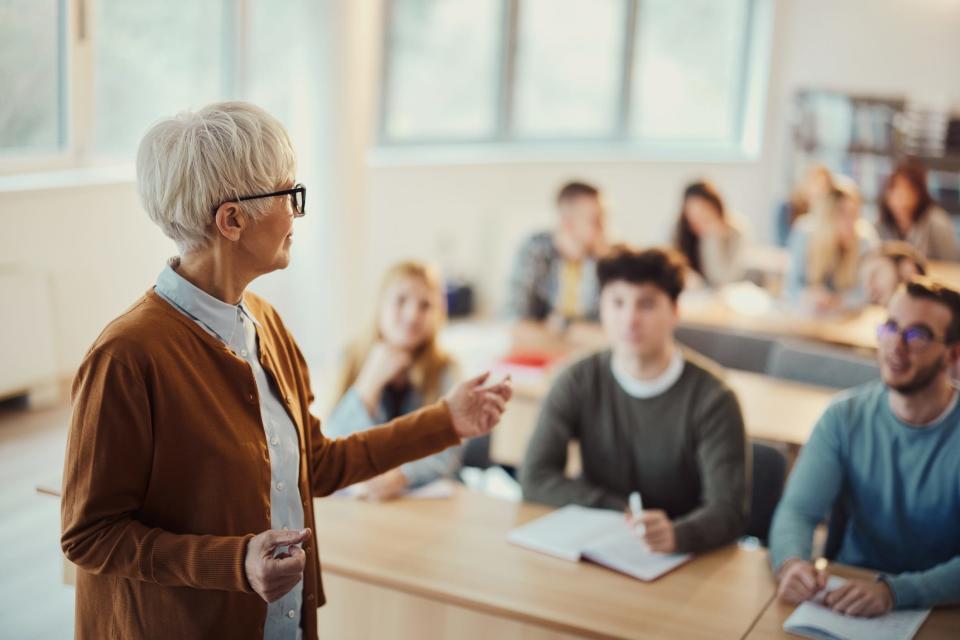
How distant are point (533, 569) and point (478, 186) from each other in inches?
225

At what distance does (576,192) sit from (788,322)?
1175mm

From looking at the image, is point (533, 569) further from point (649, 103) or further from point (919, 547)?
point (649, 103)

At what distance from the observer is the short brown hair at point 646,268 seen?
9.63 ft

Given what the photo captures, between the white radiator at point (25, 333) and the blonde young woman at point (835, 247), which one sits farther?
the blonde young woman at point (835, 247)

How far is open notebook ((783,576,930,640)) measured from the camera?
2.11 meters

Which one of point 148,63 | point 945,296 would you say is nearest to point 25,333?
point 148,63

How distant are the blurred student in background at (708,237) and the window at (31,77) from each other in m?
3.51

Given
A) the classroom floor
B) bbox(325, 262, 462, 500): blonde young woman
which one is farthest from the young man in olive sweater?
the classroom floor

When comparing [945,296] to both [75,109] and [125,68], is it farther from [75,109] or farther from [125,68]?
[125,68]

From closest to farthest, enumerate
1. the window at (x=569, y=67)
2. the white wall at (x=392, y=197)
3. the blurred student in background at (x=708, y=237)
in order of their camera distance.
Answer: the white wall at (x=392, y=197) → the blurred student in background at (x=708, y=237) → the window at (x=569, y=67)

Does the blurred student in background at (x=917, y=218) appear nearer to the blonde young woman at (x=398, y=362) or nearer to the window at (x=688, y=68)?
the window at (x=688, y=68)

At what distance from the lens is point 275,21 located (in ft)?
21.2

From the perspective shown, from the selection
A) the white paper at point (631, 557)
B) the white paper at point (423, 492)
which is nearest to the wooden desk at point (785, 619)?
the white paper at point (631, 557)

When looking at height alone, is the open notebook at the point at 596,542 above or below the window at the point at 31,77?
below
